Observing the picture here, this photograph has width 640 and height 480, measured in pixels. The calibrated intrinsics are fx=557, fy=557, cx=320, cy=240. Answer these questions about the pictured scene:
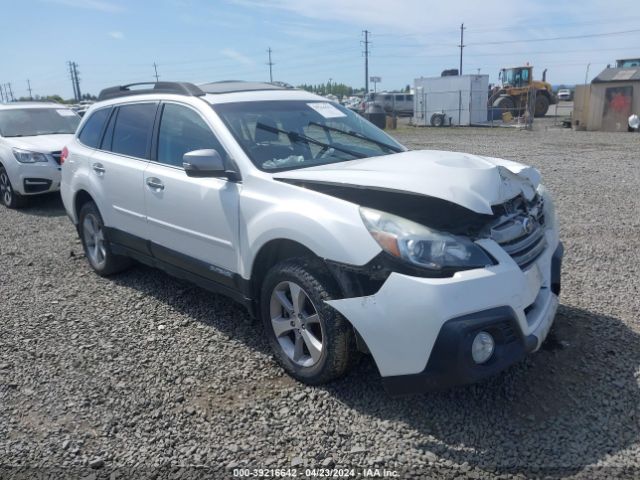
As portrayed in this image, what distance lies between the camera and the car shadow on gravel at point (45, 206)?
9095mm

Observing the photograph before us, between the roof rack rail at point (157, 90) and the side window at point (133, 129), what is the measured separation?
16 centimetres

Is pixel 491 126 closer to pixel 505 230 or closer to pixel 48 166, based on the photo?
pixel 48 166

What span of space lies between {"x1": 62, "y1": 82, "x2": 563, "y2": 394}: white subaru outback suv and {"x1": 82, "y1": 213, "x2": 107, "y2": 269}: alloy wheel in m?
0.62

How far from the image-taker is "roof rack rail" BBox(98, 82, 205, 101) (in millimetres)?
4387

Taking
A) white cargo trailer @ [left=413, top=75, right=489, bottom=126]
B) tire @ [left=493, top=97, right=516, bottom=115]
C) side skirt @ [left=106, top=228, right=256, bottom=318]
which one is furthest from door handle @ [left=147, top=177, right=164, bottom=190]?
tire @ [left=493, top=97, right=516, bottom=115]

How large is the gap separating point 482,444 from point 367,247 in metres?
1.16

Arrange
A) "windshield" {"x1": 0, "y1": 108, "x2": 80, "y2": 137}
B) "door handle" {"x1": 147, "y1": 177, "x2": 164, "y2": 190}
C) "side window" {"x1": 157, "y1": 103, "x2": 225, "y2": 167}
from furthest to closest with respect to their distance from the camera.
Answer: "windshield" {"x1": 0, "y1": 108, "x2": 80, "y2": 137}, "door handle" {"x1": 147, "y1": 177, "x2": 164, "y2": 190}, "side window" {"x1": 157, "y1": 103, "x2": 225, "y2": 167}

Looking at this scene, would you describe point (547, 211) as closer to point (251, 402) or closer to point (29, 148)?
point (251, 402)

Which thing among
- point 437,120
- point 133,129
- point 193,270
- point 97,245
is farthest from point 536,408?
point 437,120

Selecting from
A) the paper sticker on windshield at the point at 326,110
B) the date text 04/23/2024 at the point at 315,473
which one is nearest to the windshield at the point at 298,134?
the paper sticker on windshield at the point at 326,110

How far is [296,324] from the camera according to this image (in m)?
3.40

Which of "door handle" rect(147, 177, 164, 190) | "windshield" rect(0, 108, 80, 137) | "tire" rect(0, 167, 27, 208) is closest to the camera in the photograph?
"door handle" rect(147, 177, 164, 190)

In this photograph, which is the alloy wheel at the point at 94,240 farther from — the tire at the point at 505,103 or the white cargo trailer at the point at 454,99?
the tire at the point at 505,103

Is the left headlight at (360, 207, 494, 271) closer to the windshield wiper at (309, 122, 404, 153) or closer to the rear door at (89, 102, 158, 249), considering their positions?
the windshield wiper at (309, 122, 404, 153)
